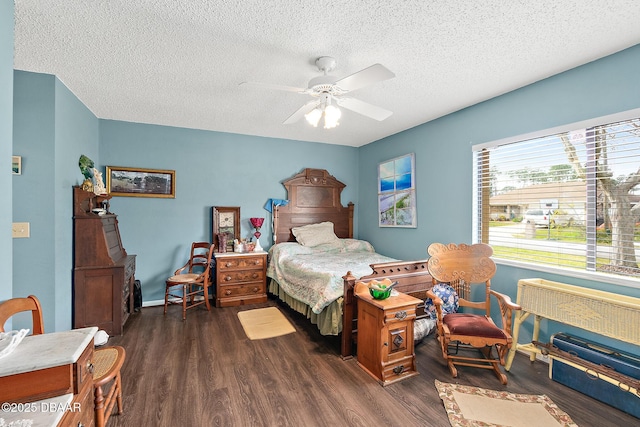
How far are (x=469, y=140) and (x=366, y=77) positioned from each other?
2.06m

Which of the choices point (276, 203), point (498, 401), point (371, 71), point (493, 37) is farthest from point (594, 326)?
point (276, 203)

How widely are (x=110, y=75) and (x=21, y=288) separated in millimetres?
2096

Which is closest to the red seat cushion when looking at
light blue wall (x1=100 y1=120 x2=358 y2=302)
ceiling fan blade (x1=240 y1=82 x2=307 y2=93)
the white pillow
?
ceiling fan blade (x1=240 y1=82 x2=307 y2=93)

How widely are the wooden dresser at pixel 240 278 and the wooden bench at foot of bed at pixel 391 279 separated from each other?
1.96 m

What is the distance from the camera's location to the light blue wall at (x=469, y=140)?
229 cm

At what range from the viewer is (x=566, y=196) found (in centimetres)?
260

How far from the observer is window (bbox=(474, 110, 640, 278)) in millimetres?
2254

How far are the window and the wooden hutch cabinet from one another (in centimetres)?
417

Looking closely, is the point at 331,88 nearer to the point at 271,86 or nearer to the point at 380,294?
the point at 271,86

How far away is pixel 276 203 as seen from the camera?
4863 millimetres

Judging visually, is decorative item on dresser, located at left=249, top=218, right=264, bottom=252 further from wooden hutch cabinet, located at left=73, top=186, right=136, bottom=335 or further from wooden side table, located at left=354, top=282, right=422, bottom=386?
wooden side table, located at left=354, top=282, right=422, bottom=386

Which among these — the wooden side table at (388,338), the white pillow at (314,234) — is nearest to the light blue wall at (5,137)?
the wooden side table at (388,338)

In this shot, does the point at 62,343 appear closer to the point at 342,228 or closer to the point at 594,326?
the point at 594,326

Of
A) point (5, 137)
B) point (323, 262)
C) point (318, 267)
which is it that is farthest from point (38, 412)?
point (323, 262)
